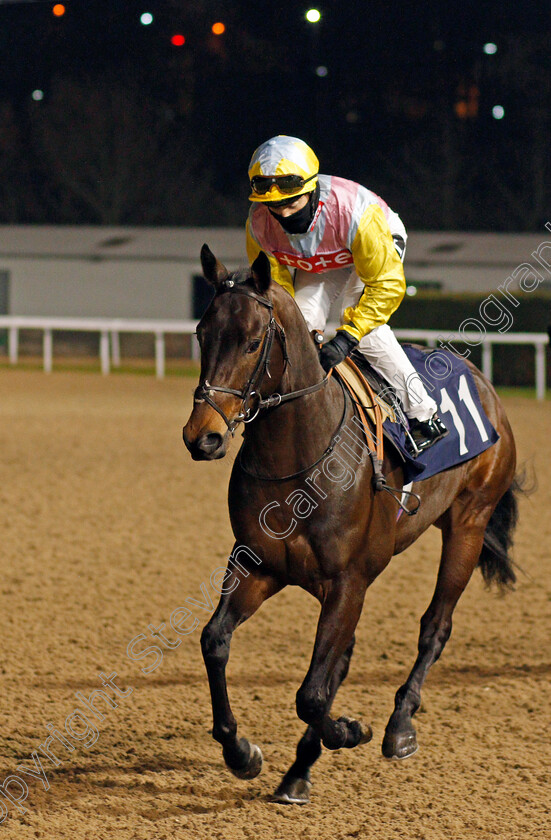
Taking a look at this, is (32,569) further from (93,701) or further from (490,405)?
(490,405)

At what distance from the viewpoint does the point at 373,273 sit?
3.18 metres

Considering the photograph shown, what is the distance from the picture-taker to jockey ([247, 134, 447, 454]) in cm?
299

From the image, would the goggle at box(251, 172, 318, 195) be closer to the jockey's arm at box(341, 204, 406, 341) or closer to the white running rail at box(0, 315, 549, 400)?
the jockey's arm at box(341, 204, 406, 341)

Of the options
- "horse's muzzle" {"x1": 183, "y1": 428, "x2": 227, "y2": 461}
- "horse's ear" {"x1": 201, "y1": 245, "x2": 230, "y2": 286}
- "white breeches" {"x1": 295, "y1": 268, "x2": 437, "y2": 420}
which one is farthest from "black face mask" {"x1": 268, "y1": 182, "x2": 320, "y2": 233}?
"horse's muzzle" {"x1": 183, "y1": 428, "x2": 227, "y2": 461}

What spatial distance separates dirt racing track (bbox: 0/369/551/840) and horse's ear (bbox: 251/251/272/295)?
2.00 ft

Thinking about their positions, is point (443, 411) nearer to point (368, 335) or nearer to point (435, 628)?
point (368, 335)

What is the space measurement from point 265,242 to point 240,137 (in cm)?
2408

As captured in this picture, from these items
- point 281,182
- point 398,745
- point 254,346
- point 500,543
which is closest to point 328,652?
point 398,745

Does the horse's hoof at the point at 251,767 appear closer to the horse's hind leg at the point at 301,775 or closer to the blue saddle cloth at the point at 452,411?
the horse's hind leg at the point at 301,775

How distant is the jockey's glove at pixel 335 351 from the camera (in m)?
3.03

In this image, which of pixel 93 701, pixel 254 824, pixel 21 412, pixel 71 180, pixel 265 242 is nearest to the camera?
pixel 254 824

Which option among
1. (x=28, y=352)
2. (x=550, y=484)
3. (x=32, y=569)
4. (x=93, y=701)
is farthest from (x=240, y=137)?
(x=93, y=701)

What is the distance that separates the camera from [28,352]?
20.1 m

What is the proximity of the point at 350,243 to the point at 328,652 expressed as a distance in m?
1.25
